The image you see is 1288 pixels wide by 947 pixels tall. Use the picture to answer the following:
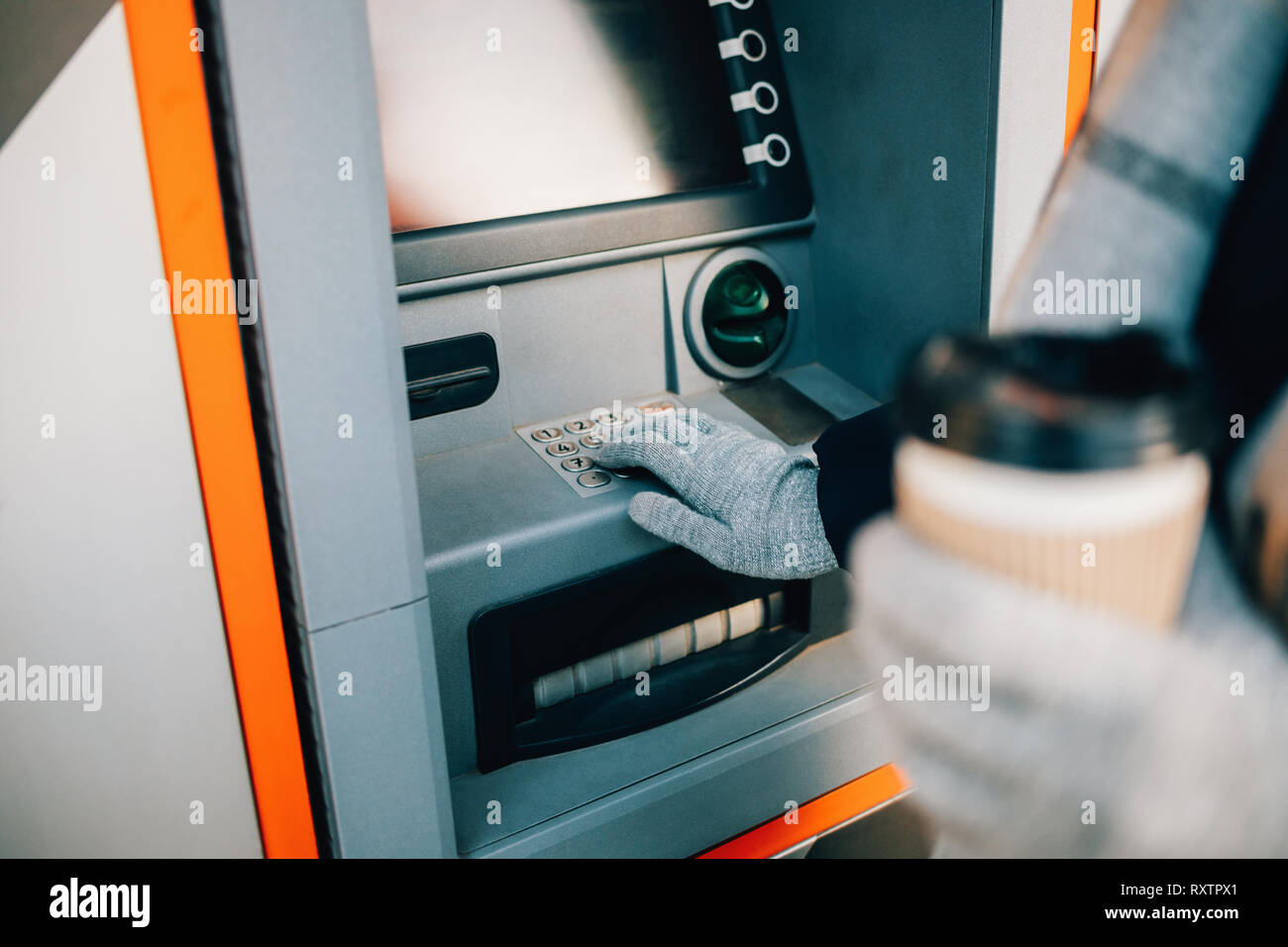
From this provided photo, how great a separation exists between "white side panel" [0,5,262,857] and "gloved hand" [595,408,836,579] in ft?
1.65

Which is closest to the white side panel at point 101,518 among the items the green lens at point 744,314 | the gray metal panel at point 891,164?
the green lens at point 744,314

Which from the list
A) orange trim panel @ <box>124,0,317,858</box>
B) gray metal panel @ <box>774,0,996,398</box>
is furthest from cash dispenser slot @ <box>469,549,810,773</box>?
gray metal panel @ <box>774,0,996,398</box>

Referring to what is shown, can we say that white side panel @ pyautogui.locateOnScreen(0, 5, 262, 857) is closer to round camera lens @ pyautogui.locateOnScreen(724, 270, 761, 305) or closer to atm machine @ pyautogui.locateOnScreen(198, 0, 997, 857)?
atm machine @ pyautogui.locateOnScreen(198, 0, 997, 857)

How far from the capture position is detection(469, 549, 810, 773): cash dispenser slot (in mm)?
1153

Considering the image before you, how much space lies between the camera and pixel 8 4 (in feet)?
2.15

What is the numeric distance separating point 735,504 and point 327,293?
0.53 meters

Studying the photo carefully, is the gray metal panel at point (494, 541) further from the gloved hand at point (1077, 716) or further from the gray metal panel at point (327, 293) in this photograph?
the gloved hand at point (1077, 716)

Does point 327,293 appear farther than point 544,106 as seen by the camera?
No

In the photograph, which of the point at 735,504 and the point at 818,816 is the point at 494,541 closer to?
the point at 735,504

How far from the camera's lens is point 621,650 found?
4.18 feet

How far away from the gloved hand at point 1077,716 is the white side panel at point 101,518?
1.88ft

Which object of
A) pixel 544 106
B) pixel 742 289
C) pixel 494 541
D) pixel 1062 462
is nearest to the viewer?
pixel 1062 462

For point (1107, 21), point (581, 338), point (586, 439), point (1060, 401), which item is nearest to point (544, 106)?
point (581, 338)
